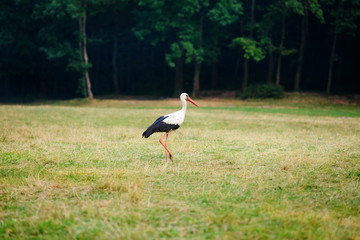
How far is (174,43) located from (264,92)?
988 centimetres

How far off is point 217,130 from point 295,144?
3.72m

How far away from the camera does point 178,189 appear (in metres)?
5.89

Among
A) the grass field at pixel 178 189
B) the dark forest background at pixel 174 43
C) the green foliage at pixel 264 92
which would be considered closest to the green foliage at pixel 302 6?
the dark forest background at pixel 174 43

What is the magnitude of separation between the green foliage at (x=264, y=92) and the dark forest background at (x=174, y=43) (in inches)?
71.6

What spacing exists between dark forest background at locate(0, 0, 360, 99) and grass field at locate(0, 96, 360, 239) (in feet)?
80.8

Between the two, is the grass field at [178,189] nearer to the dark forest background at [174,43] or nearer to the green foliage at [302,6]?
the green foliage at [302,6]

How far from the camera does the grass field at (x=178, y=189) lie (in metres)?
4.35

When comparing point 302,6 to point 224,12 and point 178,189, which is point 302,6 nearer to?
point 224,12

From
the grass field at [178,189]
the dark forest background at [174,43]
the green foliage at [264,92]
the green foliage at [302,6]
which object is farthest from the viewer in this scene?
the dark forest background at [174,43]

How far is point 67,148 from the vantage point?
378 inches

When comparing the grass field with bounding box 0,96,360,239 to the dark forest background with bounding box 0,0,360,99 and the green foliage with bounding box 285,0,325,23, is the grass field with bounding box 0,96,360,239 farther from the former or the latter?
the dark forest background with bounding box 0,0,360,99

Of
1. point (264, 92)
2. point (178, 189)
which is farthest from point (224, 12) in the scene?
point (178, 189)

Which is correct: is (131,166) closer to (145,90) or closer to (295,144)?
(295,144)

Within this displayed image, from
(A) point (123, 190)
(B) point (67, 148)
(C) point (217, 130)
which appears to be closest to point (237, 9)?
(C) point (217, 130)
